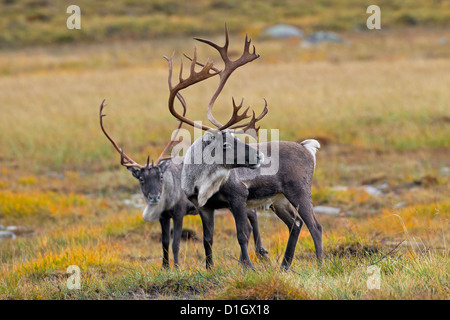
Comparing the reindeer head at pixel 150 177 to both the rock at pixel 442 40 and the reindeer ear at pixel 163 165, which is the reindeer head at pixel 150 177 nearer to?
the reindeer ear at pixel 163 165

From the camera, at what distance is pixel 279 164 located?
7613mm

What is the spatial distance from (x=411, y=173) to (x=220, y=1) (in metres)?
50.0

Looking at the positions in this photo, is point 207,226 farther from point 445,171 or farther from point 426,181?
point 445,171

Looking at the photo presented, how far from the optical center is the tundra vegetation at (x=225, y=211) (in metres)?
6.38

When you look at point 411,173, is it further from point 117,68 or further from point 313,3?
point 313,3

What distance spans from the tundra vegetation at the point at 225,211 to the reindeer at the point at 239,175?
46 centimetres

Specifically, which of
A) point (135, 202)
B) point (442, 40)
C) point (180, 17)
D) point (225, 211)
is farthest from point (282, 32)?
point (225, 211)

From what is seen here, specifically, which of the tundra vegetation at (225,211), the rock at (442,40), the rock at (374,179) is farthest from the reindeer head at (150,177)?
the rock at (442,40)

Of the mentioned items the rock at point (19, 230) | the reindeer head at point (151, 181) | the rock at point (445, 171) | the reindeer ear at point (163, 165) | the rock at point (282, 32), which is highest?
the rock at point (282, 32)

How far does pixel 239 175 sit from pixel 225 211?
4.35m

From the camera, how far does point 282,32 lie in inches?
1774

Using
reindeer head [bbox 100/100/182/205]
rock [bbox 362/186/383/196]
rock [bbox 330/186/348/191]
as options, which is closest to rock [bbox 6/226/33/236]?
reindeer head [bbox 100/100/182/205]

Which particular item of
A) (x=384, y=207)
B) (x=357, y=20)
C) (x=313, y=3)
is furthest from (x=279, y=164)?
(x=313, y=3)

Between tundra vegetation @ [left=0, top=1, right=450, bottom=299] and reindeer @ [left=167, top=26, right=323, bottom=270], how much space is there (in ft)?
1.51
